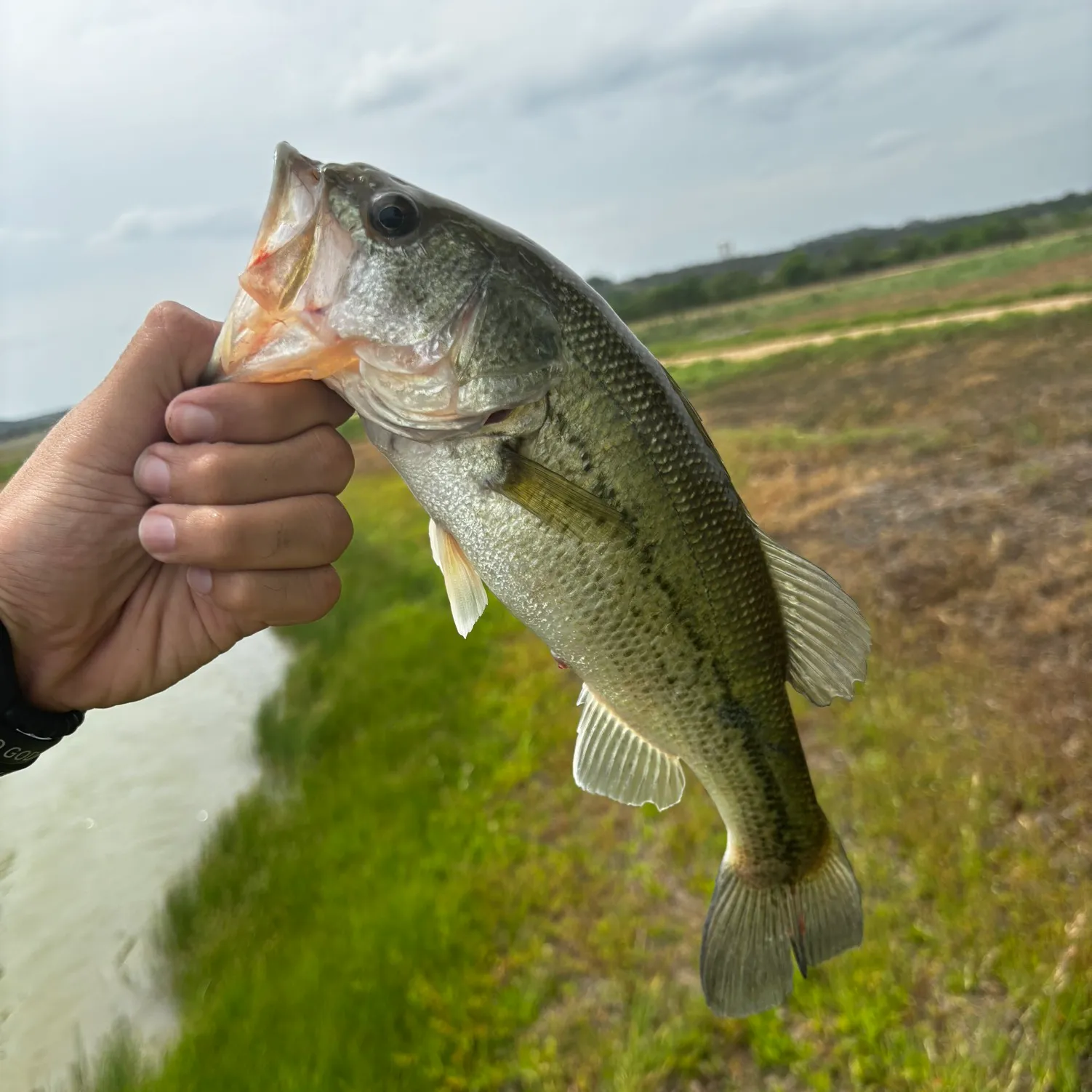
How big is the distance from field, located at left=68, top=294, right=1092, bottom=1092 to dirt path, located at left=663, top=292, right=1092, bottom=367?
1488cm

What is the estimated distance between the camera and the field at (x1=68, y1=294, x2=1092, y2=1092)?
12.7ft

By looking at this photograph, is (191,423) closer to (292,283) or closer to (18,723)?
(292,283)

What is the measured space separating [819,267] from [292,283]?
79.0 m

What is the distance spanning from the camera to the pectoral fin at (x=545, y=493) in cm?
190

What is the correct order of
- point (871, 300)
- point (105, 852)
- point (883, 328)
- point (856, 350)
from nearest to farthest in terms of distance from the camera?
point (105, 852) < point (856, 350) < point (883, 328) < point (871, 300)

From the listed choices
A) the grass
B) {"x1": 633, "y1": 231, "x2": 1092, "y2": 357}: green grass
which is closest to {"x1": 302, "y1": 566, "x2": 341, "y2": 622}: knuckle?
the grass

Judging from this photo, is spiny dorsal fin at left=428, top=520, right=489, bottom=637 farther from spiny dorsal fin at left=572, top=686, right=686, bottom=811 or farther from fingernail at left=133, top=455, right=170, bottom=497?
fingernail at left=133, top=455, right=170, bottom=497

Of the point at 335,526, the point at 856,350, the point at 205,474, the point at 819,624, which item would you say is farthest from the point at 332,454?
the point at 856,350

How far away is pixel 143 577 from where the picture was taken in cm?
237

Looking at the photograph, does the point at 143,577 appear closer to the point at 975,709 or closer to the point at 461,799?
the point at 461,799

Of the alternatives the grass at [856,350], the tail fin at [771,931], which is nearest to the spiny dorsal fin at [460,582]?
the tail fin at [771,931]

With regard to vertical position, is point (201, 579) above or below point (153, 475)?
below

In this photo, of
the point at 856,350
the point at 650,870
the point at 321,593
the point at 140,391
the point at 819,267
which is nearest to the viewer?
the point at 140,391

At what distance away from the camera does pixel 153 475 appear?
1983 millimetres
